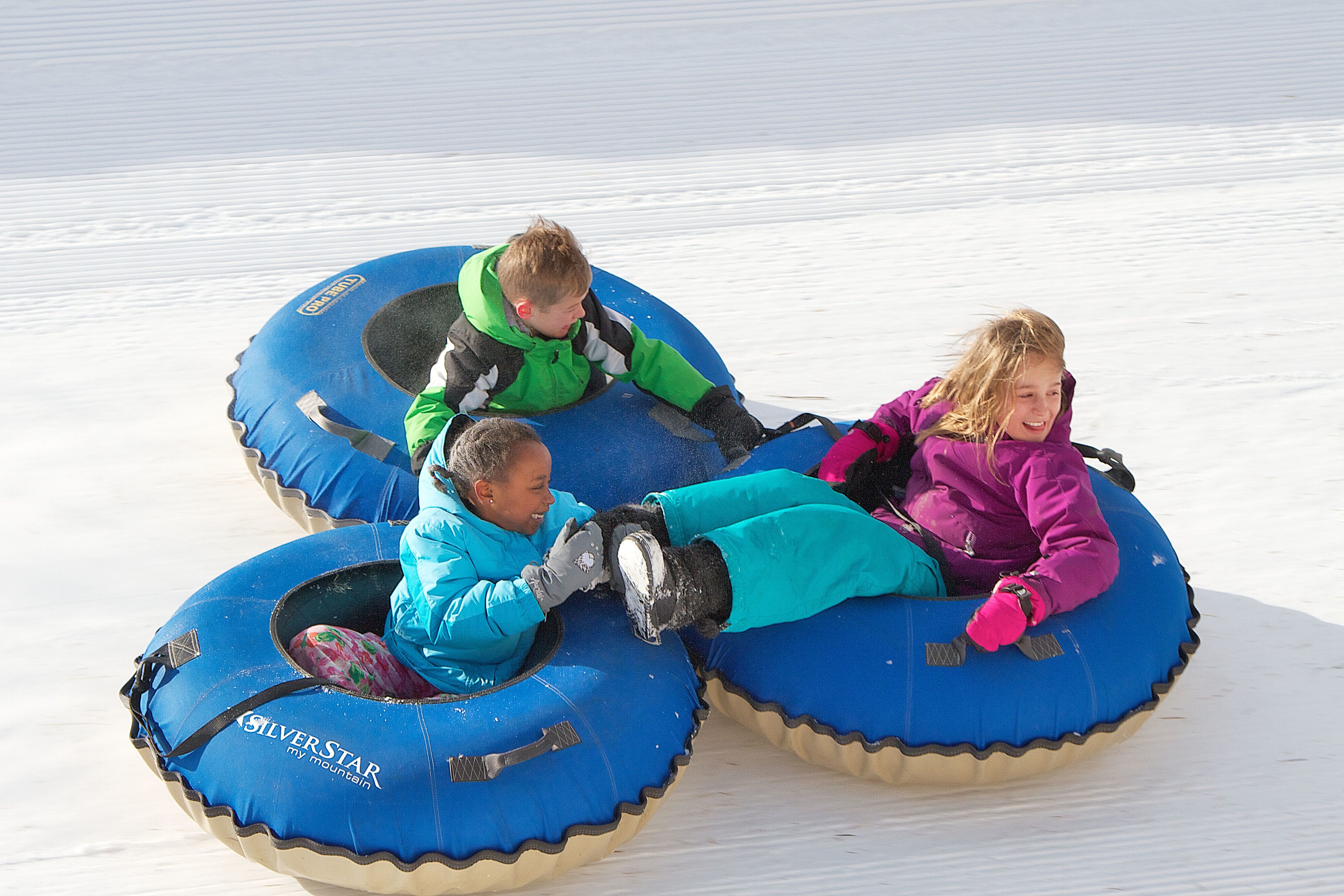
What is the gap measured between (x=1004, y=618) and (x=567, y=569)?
0.80 meters

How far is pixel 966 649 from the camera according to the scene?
8.09 feet

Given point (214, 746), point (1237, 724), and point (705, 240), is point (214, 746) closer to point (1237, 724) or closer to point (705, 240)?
point (1237, 724)

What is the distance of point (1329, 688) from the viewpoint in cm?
299

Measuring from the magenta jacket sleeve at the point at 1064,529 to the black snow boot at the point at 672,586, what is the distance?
588 millimetres

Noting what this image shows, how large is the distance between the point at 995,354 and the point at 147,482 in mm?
2370

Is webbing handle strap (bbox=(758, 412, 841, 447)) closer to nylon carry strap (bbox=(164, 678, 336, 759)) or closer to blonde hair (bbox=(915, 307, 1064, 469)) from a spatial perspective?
blonde hair (bbox=(915, 307, 1064, 469))

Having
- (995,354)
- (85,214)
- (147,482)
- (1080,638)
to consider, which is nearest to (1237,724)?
(1080,638)

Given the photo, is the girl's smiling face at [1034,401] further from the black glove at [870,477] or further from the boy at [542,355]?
the boy at [542,355]

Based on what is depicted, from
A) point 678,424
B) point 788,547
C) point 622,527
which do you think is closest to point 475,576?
point 622,527

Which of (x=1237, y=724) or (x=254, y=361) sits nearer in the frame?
(x=1237, y=724)

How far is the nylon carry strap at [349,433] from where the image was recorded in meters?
3.05

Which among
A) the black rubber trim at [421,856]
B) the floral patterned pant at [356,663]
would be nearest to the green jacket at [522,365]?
the floral patterned pant at [356,663]

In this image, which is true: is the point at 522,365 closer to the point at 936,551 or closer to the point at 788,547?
the point at 788,547

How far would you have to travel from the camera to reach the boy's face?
294 centimetres
